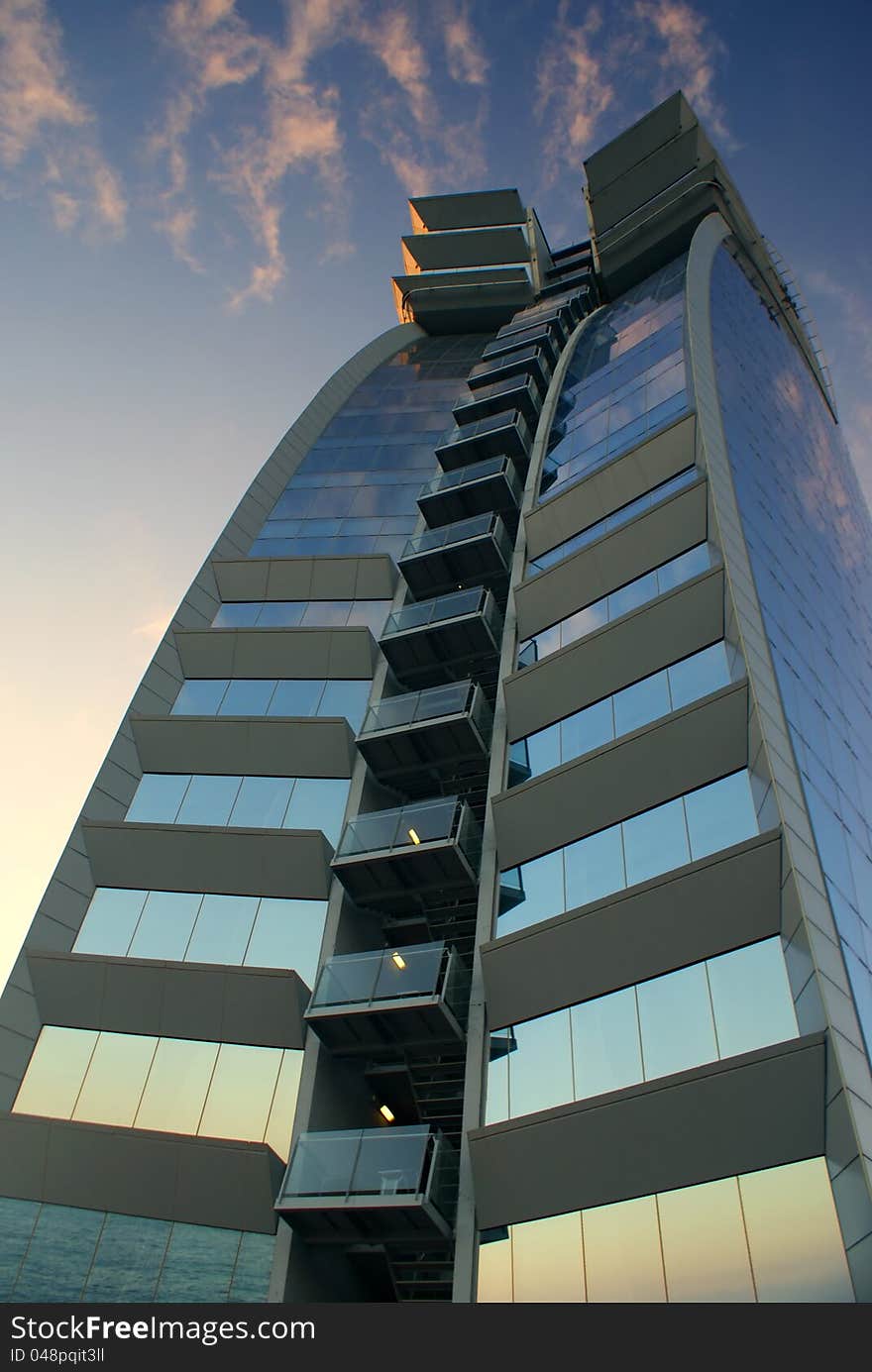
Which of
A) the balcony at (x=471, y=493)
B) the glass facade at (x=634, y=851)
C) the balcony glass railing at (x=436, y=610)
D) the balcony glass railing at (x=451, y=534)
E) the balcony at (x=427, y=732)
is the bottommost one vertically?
the glass facade at (x=634, y=851)

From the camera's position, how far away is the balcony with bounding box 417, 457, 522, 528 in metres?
30.8

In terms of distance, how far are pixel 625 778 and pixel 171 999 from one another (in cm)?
1048

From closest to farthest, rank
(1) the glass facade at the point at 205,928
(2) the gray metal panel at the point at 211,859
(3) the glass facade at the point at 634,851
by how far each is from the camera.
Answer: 1. (3) the glass facade at the point at 634,851
2. (1) the glass facade at the point at 205,928
3. (2) the gray metal panel at the point at 211,859

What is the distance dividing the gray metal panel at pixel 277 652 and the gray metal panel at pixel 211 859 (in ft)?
19.1

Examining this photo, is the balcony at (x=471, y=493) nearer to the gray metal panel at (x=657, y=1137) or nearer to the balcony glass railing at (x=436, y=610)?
the balcony glass railing at (x=436, y=610)

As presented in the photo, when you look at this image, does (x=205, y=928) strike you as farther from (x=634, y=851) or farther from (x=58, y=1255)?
(x=634, y=851)

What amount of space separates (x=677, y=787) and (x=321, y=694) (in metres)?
10.9

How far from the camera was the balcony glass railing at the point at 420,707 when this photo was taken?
23.5 metres

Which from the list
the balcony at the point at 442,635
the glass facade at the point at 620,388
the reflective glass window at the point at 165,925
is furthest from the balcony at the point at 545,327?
the reflective glass window at the point at 165,925

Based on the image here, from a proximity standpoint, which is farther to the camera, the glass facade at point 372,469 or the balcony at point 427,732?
the glass facade at point 372,469

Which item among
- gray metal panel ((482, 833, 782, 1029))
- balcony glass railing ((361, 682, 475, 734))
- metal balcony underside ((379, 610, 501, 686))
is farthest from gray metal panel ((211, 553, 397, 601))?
gray metal panel ((482, 833, 782, 1029))

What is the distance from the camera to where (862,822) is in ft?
65.9

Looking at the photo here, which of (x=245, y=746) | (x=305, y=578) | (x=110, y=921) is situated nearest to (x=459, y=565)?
(x=305, y=578)

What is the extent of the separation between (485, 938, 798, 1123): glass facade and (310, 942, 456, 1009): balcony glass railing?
1.69 meters
